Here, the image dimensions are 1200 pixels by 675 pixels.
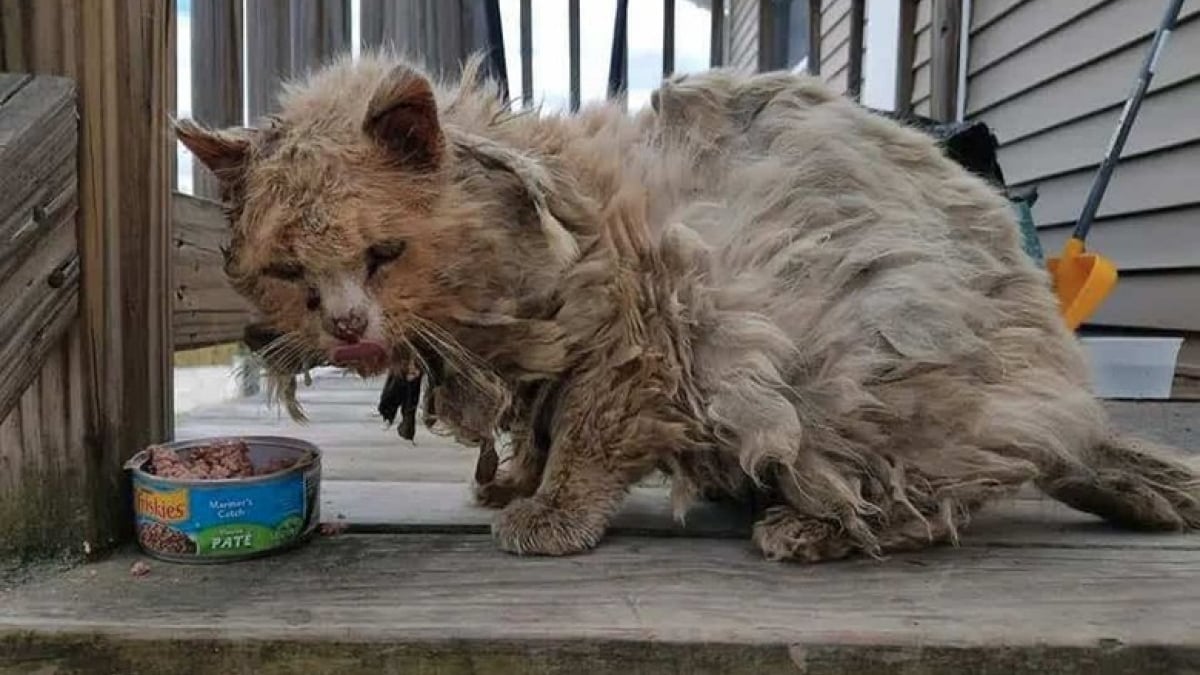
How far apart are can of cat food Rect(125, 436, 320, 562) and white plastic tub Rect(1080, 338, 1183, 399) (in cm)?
235

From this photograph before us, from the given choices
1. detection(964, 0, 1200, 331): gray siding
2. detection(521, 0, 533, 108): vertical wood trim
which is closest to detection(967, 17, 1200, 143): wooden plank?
detection(964, 0, 1200, 331): gray siding

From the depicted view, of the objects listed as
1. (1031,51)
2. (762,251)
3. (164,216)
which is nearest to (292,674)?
(164,216)

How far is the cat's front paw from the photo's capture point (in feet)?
3.65

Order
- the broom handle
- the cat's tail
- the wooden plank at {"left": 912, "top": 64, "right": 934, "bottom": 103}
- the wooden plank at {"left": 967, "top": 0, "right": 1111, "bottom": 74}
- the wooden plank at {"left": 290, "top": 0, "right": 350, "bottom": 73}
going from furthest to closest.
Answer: the wooden plank at {"left": 912, "top": 64, "right": 934, "bottom": 103} → the wooden plank at {"left": 967, "top": 0, "right": 1111, "bottom": 74} → the broom handle → the wooden plank at {"left": 290, "top": 0, "right": 350, "bottom": 73} → the cat's tail

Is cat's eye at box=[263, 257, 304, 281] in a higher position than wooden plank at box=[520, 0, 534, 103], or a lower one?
lower

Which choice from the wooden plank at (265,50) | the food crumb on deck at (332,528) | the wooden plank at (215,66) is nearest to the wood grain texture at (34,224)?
the food crumb on deck at (332,528)

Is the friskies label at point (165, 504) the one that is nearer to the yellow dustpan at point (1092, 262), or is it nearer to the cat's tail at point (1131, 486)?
the cat's tail at point (1131, 486)

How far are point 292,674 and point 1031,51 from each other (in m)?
3.84

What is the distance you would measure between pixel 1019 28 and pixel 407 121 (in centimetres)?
361

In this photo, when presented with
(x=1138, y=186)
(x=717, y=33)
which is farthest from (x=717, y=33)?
(x=1138, y=186)

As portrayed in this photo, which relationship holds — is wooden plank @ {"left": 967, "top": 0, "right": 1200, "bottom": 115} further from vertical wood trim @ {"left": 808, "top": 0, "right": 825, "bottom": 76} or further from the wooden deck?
the wooden deck

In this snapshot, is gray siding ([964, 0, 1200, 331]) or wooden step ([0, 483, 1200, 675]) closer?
wooden step ([0, 483, 1200, 675])

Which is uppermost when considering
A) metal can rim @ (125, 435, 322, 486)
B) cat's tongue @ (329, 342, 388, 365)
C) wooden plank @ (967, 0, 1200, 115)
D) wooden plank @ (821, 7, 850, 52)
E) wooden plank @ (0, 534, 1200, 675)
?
wooden plank @ (821, 7, 850, 52)

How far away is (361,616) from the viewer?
92 centimetres
